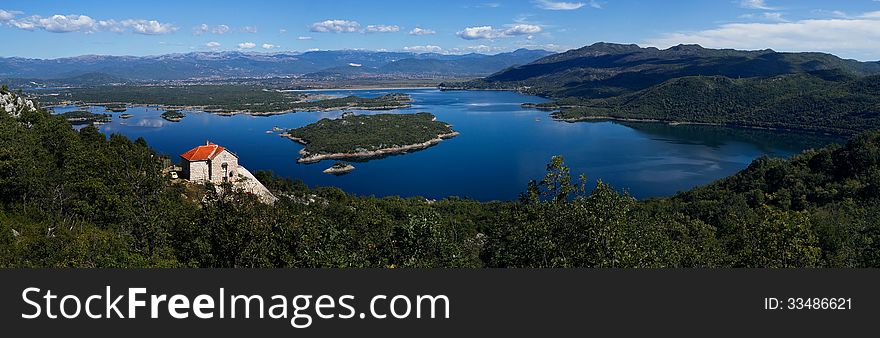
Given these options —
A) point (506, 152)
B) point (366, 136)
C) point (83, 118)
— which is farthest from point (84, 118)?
point (506, 152)

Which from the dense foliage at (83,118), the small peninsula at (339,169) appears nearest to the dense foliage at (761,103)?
the small peninsula at (339,169)

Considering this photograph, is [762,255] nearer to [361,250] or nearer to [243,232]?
[361,250]

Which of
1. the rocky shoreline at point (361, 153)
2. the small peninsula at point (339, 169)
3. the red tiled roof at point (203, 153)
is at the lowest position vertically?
the small peninsula at point (339, 169)

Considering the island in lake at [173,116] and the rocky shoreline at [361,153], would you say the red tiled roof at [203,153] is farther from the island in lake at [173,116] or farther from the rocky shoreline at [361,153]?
the island in lake at [173,116]

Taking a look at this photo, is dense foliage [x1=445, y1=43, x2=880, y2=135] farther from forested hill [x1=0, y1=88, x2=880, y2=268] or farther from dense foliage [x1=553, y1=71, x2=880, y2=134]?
forested hill [x1=0, y1=88, x2=880, y2=268]

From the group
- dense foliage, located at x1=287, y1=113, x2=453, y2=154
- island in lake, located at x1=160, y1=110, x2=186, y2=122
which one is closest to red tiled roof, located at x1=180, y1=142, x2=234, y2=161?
dense foliage, located at x1=287, y1=113, x2=453, y2=154

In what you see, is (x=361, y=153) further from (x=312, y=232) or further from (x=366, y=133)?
(x=312, y=232)

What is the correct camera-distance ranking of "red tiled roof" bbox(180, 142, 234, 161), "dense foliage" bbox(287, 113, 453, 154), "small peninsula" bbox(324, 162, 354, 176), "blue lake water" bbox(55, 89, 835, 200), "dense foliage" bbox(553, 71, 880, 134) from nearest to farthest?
"red tiled roof" bbox(180, 142, 234, 161) → "blue lake water" bbox(55, 89, 835, 200) → "small peninsula" bbox(324, 162, 354, 176) → "dense foliage" bbox(287, 113, 453, 154) → "dense foliage" bbox(553, 71, 880, 134)
